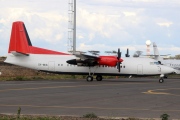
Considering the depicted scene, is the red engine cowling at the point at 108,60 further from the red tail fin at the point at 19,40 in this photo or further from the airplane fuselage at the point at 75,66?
the red tail fin at the point at 19,40

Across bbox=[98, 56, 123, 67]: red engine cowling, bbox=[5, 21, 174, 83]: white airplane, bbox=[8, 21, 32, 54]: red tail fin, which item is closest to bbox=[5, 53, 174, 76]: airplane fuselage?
bbox=[5, 21, 174, 83]: white airplane

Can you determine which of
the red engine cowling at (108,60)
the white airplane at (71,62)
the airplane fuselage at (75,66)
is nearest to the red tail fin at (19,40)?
the white airplane at (71,62)

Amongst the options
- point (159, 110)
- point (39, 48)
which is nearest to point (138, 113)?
point (159, 110)

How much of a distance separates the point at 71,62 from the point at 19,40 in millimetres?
6725

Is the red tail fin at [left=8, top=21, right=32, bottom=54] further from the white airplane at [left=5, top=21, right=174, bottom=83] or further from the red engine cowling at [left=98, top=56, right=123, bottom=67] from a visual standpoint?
the red engine cowling at [left=98, top=56, right=123, bottom=67]

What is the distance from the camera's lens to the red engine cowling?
40.2m

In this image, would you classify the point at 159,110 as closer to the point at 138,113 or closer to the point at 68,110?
the point at 138,113

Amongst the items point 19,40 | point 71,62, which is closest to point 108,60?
point 71,62

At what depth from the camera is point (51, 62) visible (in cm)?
4156

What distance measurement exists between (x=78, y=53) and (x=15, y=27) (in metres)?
8.48

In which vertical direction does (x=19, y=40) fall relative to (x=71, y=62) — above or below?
above

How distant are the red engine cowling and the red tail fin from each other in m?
8.41

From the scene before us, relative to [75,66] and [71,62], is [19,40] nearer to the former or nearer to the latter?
[71,62]

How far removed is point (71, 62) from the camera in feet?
135
